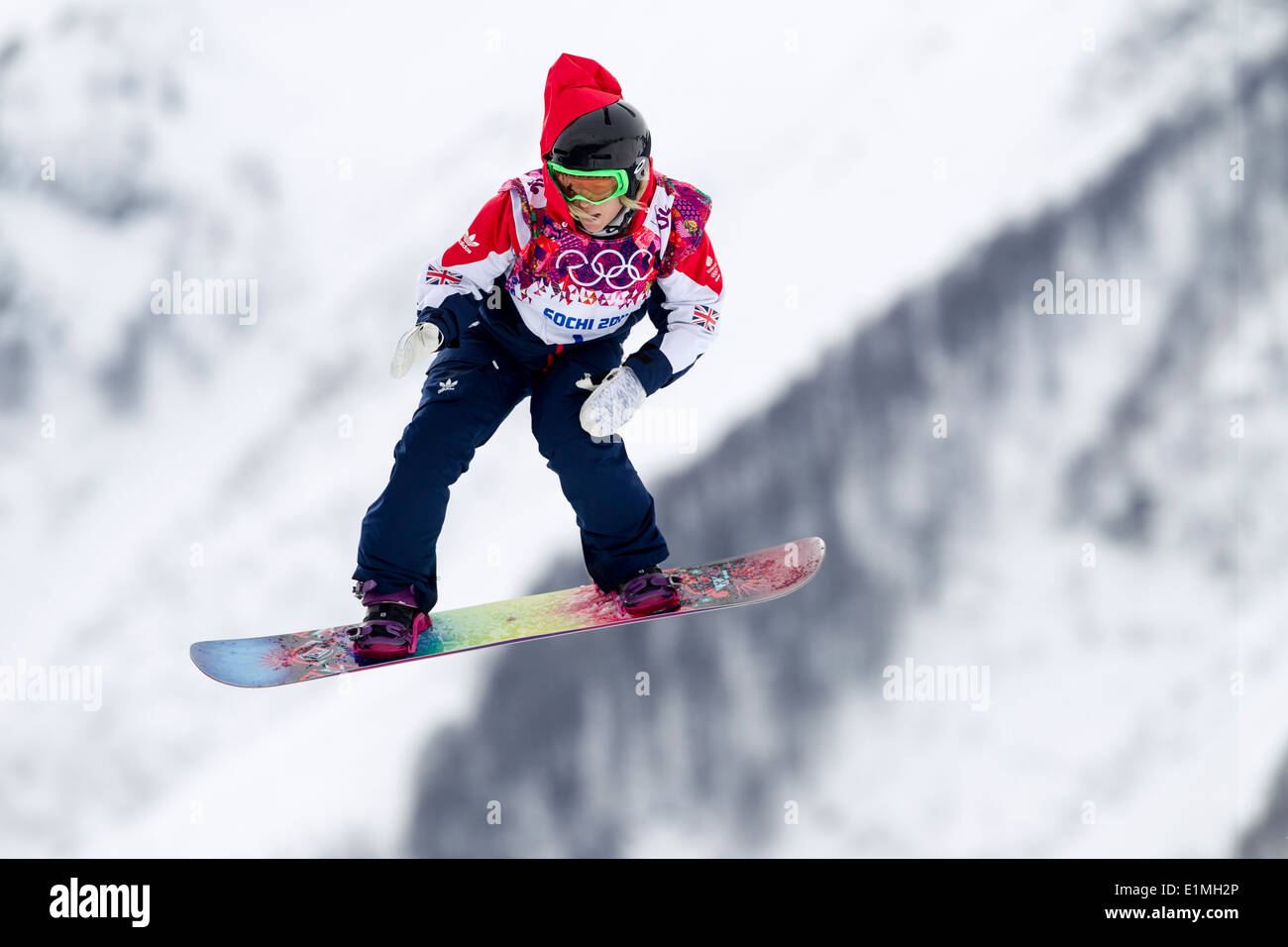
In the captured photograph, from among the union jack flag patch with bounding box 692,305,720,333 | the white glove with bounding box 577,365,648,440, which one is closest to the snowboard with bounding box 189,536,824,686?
the white glove with bounding box 577,365,648,440

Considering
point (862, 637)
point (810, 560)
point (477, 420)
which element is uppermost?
point (477, 420)

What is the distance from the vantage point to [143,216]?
13.6 feet

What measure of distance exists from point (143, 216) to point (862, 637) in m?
2.88

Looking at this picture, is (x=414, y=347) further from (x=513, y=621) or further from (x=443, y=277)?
(x=513, y=621)

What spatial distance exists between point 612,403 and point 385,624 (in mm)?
727

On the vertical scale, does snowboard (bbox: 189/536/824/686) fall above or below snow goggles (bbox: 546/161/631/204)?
below

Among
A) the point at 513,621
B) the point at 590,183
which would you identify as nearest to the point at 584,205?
the point at 590,183

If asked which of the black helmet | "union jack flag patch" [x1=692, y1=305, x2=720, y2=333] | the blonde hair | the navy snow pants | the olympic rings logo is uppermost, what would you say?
the black helmet

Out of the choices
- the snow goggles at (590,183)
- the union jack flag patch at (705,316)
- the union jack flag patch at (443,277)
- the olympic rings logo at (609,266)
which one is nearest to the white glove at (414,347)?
the union jack flag patch at (443,277)

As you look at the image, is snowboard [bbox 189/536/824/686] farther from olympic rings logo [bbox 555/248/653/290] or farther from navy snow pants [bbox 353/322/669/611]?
olympic rings logo [bbox 555/248/653/290]

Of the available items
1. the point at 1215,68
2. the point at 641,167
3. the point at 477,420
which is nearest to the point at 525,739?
the point at 477,420

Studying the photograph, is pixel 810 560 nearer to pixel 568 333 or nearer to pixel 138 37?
pixel 568 333

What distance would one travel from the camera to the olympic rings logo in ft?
8.71

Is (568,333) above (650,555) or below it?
above
